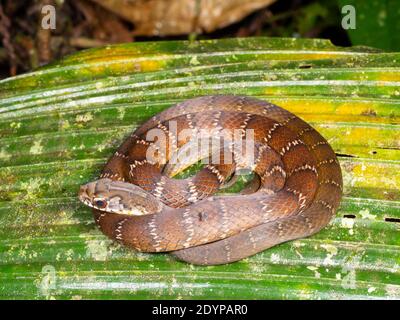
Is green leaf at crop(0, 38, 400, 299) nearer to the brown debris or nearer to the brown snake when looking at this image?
the brown snake

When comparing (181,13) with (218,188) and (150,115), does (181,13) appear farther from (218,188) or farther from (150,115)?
(218,188)

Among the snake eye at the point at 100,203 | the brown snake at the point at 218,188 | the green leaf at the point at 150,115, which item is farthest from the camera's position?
the snake eye at the point at 100,203

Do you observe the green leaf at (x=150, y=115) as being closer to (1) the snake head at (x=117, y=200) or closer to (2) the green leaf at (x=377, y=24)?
(1) the snake head at (x=117, y=200)

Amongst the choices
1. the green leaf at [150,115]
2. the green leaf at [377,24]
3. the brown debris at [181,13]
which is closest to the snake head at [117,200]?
the green leaf at [150,115]

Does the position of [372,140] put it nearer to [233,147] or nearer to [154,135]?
[233,147]

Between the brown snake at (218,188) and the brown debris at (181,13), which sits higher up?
the brown debris at (181,13)

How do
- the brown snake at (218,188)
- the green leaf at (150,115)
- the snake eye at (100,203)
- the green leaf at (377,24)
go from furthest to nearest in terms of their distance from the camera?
the green leaf at (377,24) < the snake eye at (100,203) < the brown snake at (218,188) < the green leaf at (150,115)

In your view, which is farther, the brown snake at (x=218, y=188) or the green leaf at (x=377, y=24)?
the green leaf at (x=377, y=24)
